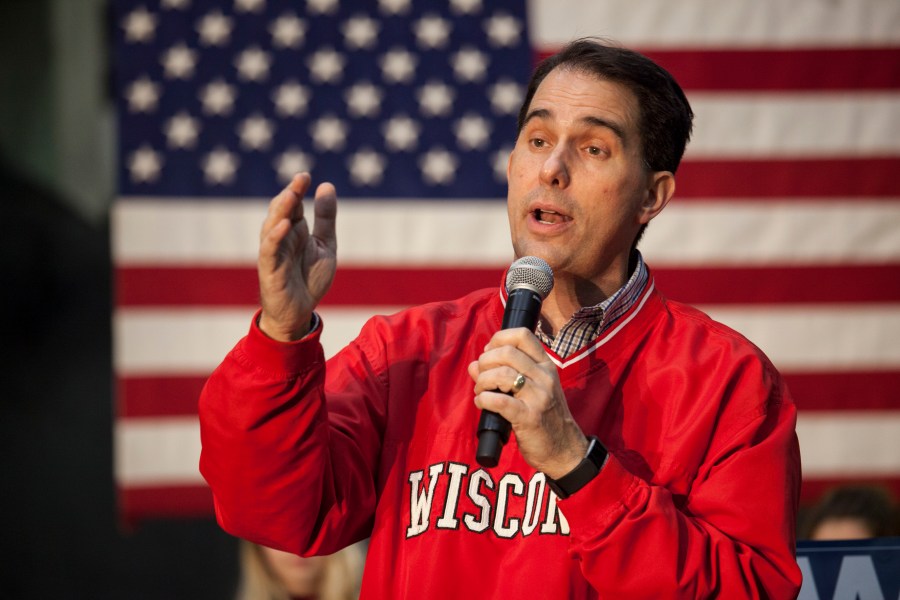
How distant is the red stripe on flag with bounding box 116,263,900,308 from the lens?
3.29 meters

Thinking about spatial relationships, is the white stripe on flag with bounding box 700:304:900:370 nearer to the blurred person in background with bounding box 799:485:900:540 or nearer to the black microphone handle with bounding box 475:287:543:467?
the blurred person in background with bounding box 799:485:900:540

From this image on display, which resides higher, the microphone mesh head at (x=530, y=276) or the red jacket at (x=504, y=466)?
the microphone mesh head at (x=530, y=276)

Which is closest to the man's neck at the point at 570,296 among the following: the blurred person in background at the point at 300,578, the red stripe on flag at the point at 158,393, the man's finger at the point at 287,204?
the man's finger at the point at 287,204

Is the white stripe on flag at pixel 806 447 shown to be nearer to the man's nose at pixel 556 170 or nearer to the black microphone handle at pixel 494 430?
the man's nose at pixel 556 170

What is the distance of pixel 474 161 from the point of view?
3.32 metres

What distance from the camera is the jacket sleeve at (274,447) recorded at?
112 centimetres

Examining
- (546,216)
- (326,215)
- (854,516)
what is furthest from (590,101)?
(854,516)

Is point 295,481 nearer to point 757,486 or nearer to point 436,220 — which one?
point 757,486

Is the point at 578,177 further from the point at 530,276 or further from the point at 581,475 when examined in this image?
the point at 581,475

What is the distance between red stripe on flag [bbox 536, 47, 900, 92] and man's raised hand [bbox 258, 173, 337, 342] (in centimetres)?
229

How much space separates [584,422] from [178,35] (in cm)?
253

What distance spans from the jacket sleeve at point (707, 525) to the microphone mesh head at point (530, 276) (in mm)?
238

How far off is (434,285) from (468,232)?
207 mm

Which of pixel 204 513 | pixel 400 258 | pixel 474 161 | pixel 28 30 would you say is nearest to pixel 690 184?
pixel 474 161
